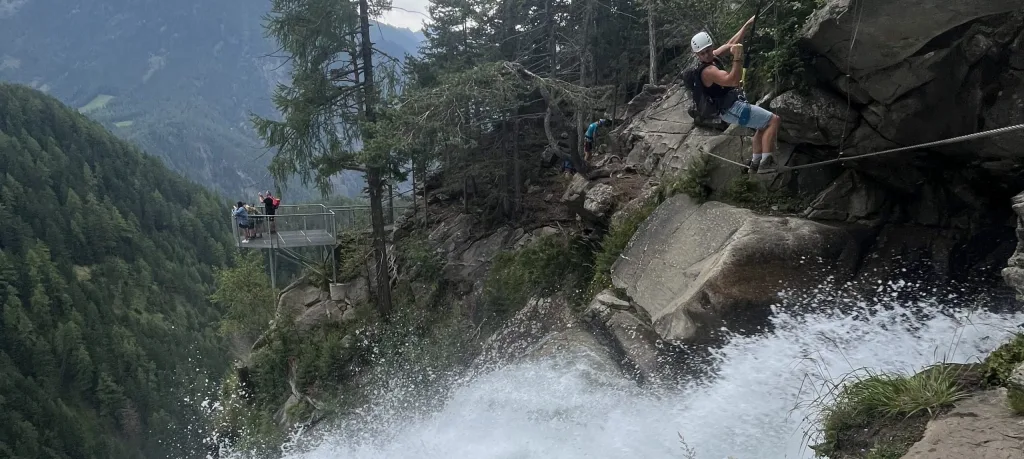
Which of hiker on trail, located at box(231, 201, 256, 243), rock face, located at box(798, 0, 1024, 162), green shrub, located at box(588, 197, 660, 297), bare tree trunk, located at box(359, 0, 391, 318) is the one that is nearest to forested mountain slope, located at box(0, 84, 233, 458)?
hiker on trail, located at box(231, 201, 256, 243)

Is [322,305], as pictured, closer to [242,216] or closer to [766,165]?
[242,216]

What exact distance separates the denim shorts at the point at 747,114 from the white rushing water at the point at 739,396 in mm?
2563

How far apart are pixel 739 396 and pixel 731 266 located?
6.60 ft

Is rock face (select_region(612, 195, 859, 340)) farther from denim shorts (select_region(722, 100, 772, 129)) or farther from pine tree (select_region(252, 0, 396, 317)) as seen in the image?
pine tree (select_region(252, 0, 396, 317))

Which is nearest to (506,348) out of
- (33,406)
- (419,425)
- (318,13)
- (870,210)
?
(419,425)

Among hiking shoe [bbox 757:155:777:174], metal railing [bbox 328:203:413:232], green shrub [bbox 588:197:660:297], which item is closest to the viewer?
hiking shoe [bbox 757:155:777:174]

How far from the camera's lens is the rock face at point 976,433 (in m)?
3.70

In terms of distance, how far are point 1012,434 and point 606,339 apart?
5980 millimetres

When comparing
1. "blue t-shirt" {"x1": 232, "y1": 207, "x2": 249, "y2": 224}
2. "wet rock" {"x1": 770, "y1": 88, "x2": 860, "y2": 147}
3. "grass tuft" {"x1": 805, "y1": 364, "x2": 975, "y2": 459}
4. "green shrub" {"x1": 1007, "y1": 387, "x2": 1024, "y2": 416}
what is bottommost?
"blue t-shirt" {"x1": 232, "y1": 207, "x2": 249, "y2": 224}

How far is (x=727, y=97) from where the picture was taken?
788 centimetres

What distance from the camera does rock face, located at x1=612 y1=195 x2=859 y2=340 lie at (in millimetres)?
Result: 7688

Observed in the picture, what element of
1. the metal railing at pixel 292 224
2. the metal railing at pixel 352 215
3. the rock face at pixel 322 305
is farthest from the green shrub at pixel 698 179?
the metal railing at pixel 352 215

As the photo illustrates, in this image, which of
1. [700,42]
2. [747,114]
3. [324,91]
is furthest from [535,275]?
[324,91]

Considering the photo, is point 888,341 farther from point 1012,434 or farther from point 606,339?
point 606,339
